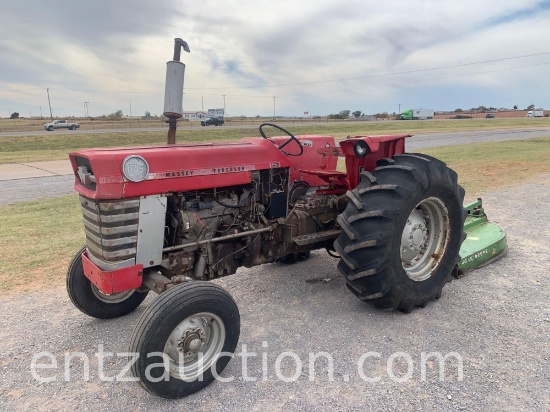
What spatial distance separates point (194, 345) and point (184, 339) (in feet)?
0.30

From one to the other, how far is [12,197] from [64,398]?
28.7 feet

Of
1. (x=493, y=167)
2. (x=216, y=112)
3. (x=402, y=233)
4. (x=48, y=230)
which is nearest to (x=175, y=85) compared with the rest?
(x=402, y=233)

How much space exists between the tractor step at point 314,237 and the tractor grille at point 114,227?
5.01 ft

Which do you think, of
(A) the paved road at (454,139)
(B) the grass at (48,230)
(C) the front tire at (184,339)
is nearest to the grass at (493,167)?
(B) the grass at (48,230)

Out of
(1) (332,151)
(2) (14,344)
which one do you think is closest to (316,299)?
(1) (332,151)

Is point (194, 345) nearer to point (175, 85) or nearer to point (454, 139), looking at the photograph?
point (175, 85)

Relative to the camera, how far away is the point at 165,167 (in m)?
3.12

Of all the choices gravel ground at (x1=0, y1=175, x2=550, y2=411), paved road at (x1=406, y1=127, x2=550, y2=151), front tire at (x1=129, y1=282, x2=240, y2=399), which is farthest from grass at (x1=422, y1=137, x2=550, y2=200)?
front tire at (x1=129, y1=282, x2=240, y2=399)

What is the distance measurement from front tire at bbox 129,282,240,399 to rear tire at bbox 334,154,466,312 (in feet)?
3.91

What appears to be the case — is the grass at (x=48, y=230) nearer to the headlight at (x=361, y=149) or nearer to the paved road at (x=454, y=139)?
the headlight at (x=361, y=149)

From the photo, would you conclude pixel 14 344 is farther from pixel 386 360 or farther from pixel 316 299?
pixel 386 360

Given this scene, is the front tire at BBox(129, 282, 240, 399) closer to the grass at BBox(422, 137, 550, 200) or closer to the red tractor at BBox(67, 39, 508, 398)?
the red tractor at BBox(67, 39, 508, 398)

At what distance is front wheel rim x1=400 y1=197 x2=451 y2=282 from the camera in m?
3.94

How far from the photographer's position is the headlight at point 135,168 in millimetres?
2896
